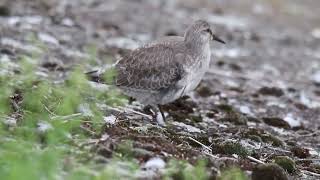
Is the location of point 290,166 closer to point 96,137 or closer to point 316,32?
point 96,137

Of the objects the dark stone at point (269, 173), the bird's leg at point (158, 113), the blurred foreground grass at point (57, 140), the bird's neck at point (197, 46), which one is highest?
the bird's neck at point (197, 46)

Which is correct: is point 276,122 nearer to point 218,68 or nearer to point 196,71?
point 196,71

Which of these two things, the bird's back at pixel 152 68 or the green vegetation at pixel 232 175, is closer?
the green vegetation at pixel 232 175

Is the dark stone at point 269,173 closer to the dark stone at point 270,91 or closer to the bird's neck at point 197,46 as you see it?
the bird's neck at point 197,46

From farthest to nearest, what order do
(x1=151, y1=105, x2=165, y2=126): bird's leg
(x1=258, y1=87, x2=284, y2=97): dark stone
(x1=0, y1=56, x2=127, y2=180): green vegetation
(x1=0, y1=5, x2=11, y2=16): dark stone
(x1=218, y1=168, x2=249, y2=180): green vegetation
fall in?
(x1=0, y1=5, x2=11, y2=16): dark stone, (x1=258, y1=87, x2=284, y2=97): dark stone, (x1=151, y1=105, x2=165, y2=126): bird's leg, (x1=218, y1=168, x2=249, y2=180): green vegetation, (x1=0, y1=56, x2=127, y2=180): green vegetation

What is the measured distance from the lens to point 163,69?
8836 millimetres

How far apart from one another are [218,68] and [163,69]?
5.20 m

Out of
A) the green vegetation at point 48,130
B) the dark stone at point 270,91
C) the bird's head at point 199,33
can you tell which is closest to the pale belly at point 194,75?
the bird's head at point 199,33

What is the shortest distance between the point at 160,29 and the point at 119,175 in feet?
34.5

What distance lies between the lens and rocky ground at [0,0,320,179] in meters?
7.79

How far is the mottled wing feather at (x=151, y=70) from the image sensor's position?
8.80 meters

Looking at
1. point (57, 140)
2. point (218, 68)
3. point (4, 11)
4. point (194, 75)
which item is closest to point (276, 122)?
point (194, 75)

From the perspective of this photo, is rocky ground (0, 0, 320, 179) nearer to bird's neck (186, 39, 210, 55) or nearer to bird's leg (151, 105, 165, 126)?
bird's leg (151, 105, 165, 126)

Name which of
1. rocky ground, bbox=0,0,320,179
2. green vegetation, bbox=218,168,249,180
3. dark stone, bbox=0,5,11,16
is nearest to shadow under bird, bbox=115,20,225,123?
rocky ground, bbox=0,0,320,179
